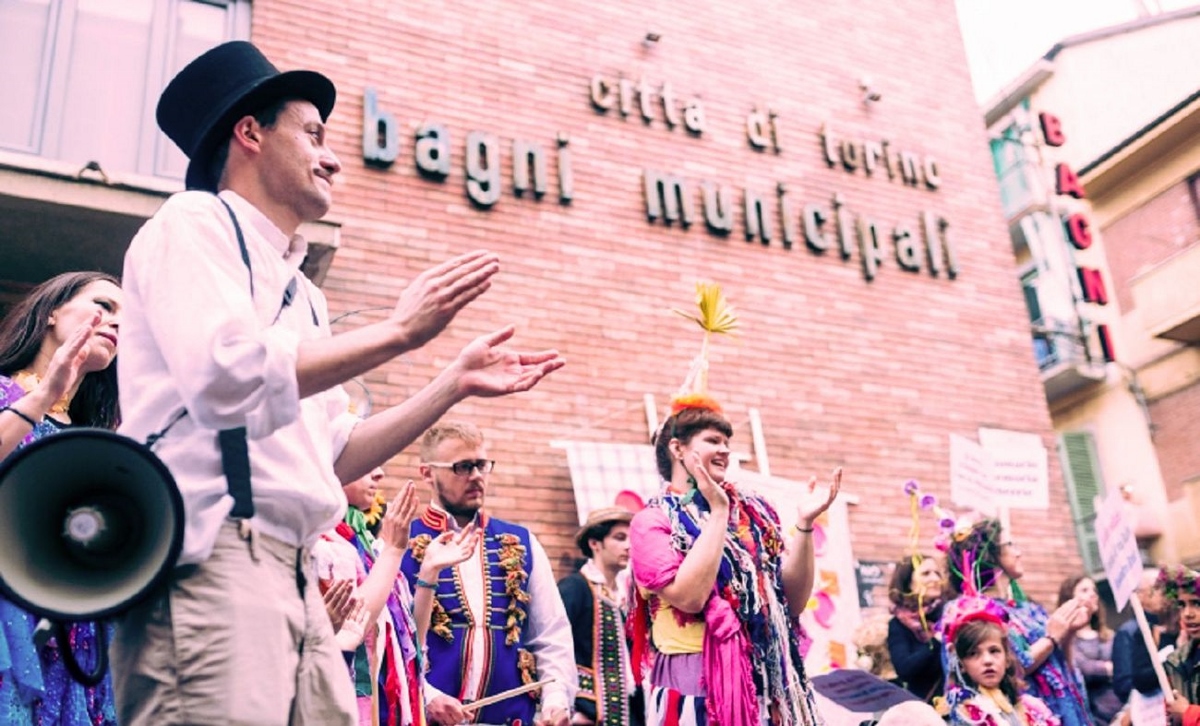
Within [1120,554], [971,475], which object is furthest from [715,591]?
[971,475]

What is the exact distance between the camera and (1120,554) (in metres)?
7.00

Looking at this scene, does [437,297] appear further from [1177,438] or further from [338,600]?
[1177,438]

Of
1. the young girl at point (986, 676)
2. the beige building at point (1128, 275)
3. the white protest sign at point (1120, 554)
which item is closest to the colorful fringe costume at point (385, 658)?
the young girl at point (986, 676)

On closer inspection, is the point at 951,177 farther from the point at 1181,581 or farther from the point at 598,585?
the point at 598,585

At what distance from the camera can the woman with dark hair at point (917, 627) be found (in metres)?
6.16

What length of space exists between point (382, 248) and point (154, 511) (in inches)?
268

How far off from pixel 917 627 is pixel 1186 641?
5.16 feet

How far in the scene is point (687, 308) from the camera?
9734mm

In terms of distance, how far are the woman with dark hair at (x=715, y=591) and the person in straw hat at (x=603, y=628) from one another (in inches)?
53.5

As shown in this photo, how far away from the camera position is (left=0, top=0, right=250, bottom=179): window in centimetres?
763

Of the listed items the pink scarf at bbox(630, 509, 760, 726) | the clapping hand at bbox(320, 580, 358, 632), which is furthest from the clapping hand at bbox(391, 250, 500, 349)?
the pink scarf at bbox(630, 509, 760, 726)

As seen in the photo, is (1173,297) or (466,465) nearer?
(466,465)

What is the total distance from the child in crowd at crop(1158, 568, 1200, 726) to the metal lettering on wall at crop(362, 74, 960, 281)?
4.95 metres

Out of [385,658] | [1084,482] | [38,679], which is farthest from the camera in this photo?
[1084,482]
